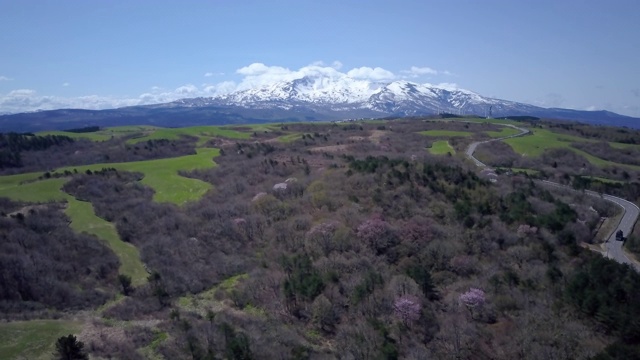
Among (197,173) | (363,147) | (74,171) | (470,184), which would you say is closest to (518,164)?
(363,147)

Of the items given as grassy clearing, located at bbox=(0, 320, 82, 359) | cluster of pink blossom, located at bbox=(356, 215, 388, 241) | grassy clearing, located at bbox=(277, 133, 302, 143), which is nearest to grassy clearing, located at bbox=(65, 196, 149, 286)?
grassy clearing, located at bbox=(0, 320, 82, 359)

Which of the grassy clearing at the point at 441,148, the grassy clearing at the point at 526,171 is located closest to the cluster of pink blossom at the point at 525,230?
the grassy clearing at the point at 526,171

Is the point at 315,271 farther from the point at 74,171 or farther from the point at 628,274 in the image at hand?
the point at 74,171

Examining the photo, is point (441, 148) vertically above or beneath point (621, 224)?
above

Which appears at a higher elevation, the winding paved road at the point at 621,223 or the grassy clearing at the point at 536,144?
→ the grassy clearing at the point at 536,144

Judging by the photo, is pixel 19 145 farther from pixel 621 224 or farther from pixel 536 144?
pixel 536 144

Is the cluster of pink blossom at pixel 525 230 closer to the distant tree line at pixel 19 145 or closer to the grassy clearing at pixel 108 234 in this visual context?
the grassy clearing at pixel 108 234

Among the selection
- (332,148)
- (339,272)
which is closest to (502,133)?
(332,148)
